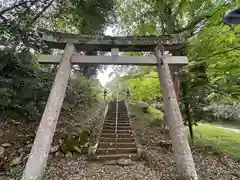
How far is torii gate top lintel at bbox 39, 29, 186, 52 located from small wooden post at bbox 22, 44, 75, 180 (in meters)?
0.35

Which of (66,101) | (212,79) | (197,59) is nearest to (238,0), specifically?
(197,59)

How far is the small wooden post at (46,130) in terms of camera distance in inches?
123

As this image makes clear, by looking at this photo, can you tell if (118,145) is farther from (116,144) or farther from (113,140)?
(113,140)

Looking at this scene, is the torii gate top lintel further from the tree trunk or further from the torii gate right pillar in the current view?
the torii gate right pillar

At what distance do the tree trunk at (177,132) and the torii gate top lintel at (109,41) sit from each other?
1.70 feet

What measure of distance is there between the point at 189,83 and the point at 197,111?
1.03 m

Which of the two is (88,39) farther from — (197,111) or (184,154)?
(197,111)

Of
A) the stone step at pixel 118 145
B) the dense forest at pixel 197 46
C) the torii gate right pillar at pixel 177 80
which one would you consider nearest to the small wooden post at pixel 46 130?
the stone step at pixel 118 145

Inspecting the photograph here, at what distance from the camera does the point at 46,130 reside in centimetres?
346

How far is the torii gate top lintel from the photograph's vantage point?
14.8 ft

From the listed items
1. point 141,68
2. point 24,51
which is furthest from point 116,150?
point 24,51

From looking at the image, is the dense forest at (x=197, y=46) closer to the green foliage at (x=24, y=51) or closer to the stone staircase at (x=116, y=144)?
the green foliage at (x=24, y=51)

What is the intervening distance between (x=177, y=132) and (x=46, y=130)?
2.63 meters

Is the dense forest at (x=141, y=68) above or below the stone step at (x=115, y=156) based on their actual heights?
above
